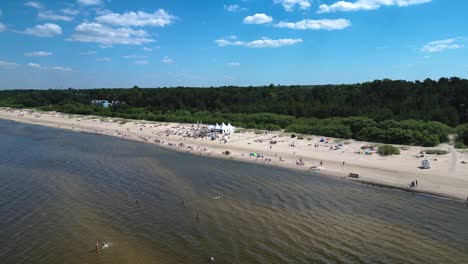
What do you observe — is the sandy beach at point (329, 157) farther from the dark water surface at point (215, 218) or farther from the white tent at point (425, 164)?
the dark water surface at point (215, 218)

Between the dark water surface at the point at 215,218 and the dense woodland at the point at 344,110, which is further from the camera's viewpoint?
the dense woodland at the point at 344,110

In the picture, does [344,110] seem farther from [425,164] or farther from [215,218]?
[215,218]

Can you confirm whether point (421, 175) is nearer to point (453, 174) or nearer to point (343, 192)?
point (453, 174)

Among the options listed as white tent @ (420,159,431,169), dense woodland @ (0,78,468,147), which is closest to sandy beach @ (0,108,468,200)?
white tent @ (420,159,431,169)

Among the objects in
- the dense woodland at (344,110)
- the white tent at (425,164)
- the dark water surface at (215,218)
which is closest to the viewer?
the dark water surface at (215,218)

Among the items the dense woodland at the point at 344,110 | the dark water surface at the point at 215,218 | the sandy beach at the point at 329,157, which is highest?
the dense woodland at the point at 344,110

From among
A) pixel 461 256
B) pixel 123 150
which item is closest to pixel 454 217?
pixel 461 256

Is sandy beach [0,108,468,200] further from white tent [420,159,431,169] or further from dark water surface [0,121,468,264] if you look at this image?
dark water surface [0,121,468,264]

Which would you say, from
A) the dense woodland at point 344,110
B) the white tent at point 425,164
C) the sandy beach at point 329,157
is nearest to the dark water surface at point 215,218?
the sandy beach at point 329,157
